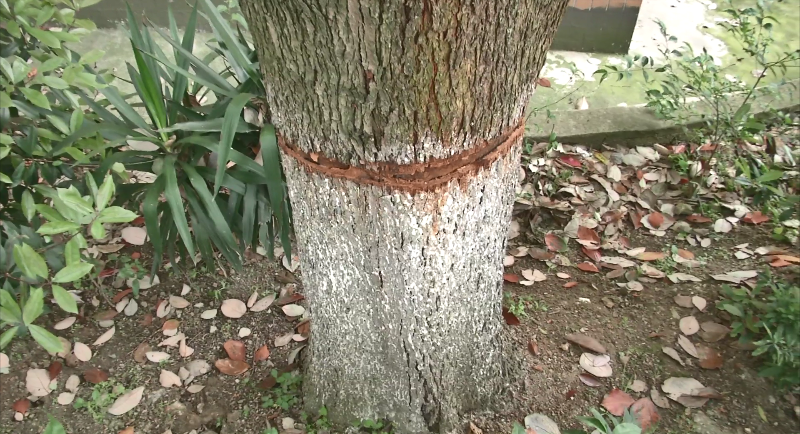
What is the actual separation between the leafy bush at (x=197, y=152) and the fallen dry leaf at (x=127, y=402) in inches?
17.7

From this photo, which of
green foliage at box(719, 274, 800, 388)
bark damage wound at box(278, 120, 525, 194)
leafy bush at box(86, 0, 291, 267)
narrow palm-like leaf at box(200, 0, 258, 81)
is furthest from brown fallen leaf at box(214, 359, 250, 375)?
green foliage at box(719, 274, 800, 388)

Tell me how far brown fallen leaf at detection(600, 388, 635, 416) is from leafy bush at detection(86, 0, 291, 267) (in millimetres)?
1114

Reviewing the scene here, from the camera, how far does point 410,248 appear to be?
122cm

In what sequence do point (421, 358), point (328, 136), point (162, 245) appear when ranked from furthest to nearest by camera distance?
point (162, 245)
point (421, 358)
point (328, 136)

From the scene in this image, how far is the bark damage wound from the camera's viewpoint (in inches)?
42.8

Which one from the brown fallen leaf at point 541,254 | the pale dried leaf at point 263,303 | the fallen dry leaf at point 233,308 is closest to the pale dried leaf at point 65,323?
the fallen dry leaf at point 233,308

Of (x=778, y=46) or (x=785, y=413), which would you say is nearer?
(x=785, y=413)

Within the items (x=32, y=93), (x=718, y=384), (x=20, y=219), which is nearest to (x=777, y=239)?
(x=718, y=384)

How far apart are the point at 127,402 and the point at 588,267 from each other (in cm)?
165

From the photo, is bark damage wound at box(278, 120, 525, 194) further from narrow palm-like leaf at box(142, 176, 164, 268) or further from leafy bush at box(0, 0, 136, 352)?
narrow palm-like leaf at box(142, 176, 164, 268)

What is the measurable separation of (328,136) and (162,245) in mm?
1102

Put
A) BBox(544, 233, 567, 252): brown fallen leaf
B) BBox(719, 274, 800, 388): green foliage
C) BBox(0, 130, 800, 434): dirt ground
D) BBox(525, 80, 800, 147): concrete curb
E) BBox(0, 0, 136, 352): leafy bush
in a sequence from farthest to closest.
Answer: BBox(525, 80, 800, 147): concrete curb
BBox(544, 233, 567, 252): brown fallen leaf
BBox(0, 130, 800, 434): dirt ground
BBox(719, 274, 800, 388): green foliage
BBox(0, 0, 136, 352): leafy bush

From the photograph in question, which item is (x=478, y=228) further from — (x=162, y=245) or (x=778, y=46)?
(x=778, y=46)

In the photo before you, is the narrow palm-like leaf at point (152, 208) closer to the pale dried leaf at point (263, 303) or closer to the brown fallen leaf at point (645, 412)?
the pale dried leaf at point (263, 303)
